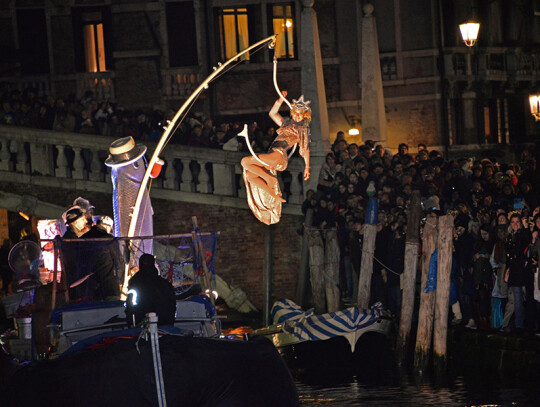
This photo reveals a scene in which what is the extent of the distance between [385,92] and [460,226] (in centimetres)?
1198

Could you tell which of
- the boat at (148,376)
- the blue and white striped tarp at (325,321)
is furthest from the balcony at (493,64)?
the boat at (148,376)

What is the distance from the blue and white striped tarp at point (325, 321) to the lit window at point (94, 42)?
1172 cm

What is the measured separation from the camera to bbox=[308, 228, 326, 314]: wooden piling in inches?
780

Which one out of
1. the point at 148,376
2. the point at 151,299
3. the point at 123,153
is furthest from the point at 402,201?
the point at 148,376

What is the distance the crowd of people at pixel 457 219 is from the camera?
1554 centimetres

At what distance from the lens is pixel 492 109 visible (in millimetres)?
30031

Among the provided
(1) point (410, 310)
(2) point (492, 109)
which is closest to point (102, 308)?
(1) point (410, 310)

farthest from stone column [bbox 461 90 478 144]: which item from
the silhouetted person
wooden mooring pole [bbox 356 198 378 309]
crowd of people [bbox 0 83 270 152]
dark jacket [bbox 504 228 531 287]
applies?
the silhouetted person

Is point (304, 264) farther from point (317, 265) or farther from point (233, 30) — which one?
point (233, 30)

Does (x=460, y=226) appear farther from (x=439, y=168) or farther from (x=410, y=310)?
(x=439, y=168)

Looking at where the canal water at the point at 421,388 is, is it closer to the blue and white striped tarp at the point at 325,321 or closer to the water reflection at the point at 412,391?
the water reflection at the point at 412,391

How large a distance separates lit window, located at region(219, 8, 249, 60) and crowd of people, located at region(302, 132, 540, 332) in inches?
326

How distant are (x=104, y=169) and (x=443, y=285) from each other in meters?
7.72

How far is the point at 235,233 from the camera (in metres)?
21.7
